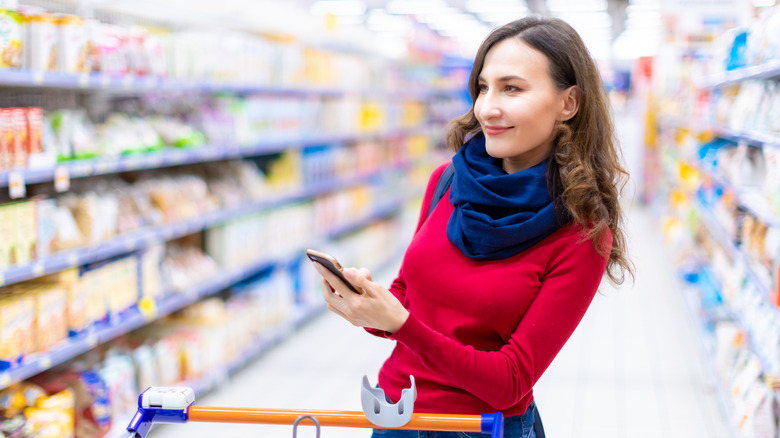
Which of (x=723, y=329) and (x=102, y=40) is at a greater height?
(x=102, y=40)

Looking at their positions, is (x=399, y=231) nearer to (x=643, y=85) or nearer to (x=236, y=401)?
(x=236, y=401)

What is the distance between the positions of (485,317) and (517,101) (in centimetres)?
42

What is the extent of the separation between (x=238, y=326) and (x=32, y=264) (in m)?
1.91

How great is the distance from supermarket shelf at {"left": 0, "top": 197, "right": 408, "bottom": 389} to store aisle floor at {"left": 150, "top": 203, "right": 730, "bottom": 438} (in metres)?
0.30

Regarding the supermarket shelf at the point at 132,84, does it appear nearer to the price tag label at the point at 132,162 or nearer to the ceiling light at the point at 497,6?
the price tag label at the point at 132,162

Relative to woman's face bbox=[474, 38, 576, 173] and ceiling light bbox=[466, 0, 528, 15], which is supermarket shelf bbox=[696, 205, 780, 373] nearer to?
woman's face bbox=[474, 38, 576, 173]

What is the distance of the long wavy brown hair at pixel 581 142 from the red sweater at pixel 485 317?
54 millimetres

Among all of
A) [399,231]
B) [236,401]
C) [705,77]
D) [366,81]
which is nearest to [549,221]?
[236,401]

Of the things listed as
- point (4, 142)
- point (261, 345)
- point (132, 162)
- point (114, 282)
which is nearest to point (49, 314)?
point (114, 282)

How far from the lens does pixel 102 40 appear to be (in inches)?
129

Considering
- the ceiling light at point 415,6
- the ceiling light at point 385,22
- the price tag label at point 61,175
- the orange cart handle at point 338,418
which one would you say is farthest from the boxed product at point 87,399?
the ceiling light at point 385,22

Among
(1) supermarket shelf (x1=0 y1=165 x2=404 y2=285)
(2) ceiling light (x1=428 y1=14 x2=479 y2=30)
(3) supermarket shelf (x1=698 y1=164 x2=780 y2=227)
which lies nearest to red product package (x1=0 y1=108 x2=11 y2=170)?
(1) supermarket shelf (x1=0 y1=165 x2=404 y2=285)

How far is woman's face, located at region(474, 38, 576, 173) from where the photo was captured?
1.43 meters

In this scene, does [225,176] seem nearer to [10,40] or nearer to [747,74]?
[10,40]
